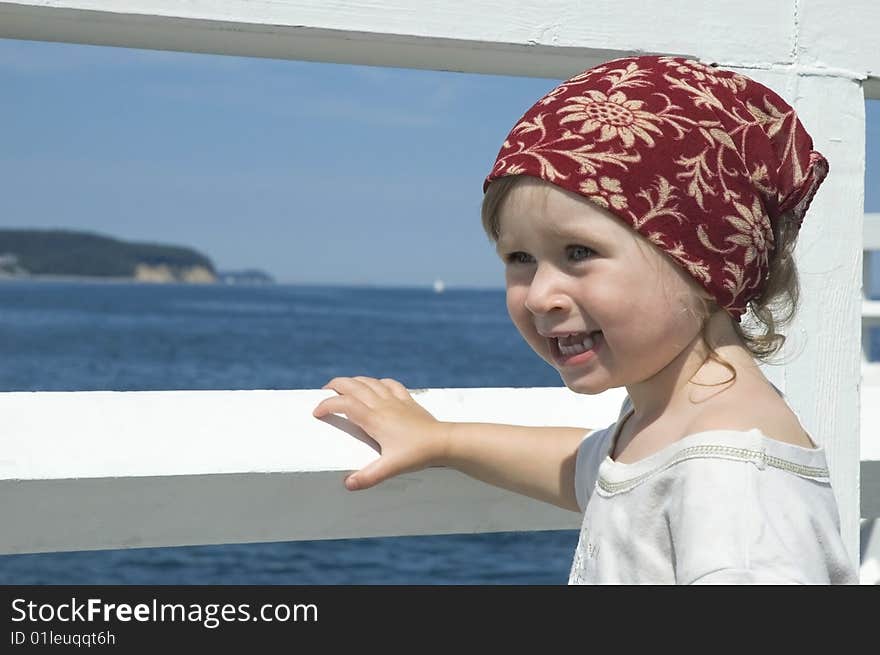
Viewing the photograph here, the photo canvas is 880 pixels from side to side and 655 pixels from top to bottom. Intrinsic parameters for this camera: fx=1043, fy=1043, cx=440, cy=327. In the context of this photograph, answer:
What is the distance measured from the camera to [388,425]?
4.77ft

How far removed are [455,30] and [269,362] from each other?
214ft

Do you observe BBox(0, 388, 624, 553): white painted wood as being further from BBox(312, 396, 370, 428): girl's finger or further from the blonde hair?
the blonde hair

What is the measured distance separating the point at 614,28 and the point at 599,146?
300mm

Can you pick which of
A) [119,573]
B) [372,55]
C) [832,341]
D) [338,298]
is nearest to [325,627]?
[372,55]

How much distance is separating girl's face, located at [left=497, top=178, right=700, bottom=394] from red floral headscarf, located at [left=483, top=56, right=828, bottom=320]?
24 mm

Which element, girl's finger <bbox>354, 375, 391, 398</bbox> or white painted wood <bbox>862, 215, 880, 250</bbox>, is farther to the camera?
white painted wood <bbox>862, 215, 880, 250</bbox>

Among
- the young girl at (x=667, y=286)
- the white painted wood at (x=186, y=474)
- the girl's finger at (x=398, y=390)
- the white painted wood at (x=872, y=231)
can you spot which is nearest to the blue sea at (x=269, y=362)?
the white painted wood at (x=186, y=474)

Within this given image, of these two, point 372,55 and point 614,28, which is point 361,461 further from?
point 614,28

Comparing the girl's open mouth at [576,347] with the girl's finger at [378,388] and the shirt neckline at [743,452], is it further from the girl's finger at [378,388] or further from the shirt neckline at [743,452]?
the girl's finger at [378,388]

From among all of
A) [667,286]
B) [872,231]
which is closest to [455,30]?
[667,286]

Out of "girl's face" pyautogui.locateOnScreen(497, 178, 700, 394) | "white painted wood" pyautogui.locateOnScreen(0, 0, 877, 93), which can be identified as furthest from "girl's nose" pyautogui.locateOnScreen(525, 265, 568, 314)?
"white painted wood" pyautogui.locateOnScreen(0, 0, 877, 93)

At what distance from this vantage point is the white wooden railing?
1308 millimetres

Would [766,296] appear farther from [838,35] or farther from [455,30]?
[455,30]

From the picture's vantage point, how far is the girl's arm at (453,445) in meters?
1.43
